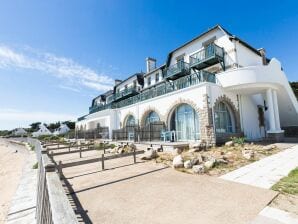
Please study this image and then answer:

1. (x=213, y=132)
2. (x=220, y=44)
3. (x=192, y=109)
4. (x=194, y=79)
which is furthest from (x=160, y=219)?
(x=220, y=44)

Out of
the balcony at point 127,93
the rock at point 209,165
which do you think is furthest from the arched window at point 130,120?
the rock at point 209,165

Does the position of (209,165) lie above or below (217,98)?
below

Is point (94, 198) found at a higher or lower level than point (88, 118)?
lower

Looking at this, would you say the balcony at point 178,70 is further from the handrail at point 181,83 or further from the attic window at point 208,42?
the attic window at point 208,42

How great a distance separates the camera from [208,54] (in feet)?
52.9

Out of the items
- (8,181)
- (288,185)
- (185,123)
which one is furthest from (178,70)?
(8,181)

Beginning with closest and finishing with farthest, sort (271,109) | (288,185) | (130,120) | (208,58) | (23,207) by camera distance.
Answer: (288,185) → (23,207) → (271,109) → (208,58) → (130,120)

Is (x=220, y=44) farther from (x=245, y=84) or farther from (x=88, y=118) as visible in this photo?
(x=88, y=118)

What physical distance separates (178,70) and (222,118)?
6952 millimetres

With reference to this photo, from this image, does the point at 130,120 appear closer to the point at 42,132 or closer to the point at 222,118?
the point at 222,118

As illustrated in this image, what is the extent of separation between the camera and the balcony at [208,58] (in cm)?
1572

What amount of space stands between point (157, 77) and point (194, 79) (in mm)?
10546

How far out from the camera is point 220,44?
54.7 ft

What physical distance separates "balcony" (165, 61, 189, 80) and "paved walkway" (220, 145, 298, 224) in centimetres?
1188
